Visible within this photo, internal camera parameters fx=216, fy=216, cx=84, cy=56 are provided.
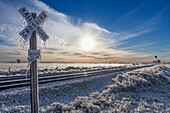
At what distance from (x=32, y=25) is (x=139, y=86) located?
597 inches

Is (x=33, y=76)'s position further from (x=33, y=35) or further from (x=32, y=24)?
(x=32, y=24)

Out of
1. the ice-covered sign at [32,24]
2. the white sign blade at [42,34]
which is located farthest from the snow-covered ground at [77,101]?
the ice-covered sign at [32,24]

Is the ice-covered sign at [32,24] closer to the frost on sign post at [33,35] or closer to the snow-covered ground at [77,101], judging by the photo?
the frost on sign post at [33,35]

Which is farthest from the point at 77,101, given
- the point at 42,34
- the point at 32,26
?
the point at 32,26

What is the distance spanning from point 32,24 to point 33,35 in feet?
1.05

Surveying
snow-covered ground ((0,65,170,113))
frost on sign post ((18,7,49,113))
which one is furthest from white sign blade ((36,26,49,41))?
snow-covered ground ((0,65,170,113))

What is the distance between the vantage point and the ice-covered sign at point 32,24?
5.90 m

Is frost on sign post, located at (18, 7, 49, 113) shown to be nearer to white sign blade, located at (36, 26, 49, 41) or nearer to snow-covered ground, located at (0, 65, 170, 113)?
white sign blade, located at (36, 26, 49, 41)

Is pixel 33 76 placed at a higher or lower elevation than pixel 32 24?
lower

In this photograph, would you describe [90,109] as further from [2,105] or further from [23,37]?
[23,37]

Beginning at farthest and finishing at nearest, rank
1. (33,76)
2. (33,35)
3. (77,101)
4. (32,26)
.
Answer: (77,101) < (33,76) < (33,35) < (32,26)

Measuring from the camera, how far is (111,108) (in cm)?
1155

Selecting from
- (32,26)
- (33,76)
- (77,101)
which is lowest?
(77,101)

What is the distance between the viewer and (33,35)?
6.19 meters
